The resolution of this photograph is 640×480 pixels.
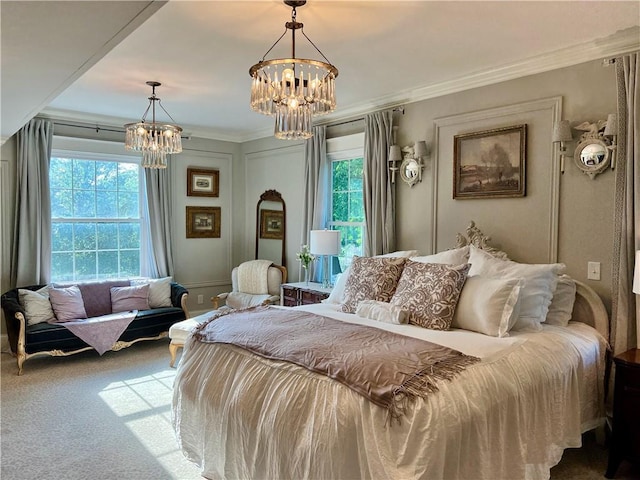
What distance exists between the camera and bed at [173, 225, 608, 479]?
5.96 feet

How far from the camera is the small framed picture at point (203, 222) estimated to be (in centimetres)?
628

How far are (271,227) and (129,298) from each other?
1.97m

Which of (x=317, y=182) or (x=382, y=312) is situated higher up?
(x=317, y=182)

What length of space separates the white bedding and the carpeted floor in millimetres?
243

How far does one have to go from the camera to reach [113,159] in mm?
5625

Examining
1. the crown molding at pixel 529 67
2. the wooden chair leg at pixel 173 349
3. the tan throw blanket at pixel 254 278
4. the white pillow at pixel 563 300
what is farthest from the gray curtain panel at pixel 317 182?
the white pillow at pixel 563 300

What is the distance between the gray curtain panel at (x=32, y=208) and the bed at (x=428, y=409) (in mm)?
3034

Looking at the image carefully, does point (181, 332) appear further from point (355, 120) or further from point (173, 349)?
point (355, 120)

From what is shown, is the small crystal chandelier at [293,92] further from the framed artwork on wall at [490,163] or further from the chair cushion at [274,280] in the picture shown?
the chair cushion at [274,280]

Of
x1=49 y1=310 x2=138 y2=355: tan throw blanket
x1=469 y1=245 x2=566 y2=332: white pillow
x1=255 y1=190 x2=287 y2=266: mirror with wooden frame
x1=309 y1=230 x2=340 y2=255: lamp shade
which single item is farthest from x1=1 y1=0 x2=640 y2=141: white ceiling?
x1=49 y1=310 x2=138 y2=355: tan throw blanket

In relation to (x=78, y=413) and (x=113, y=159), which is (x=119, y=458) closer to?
(x=78, y=413)

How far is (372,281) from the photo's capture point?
329 centimetres

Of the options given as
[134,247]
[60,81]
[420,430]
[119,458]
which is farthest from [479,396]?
[134,247]

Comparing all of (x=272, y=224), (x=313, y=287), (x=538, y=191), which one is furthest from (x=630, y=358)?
(x=272, y=224)
